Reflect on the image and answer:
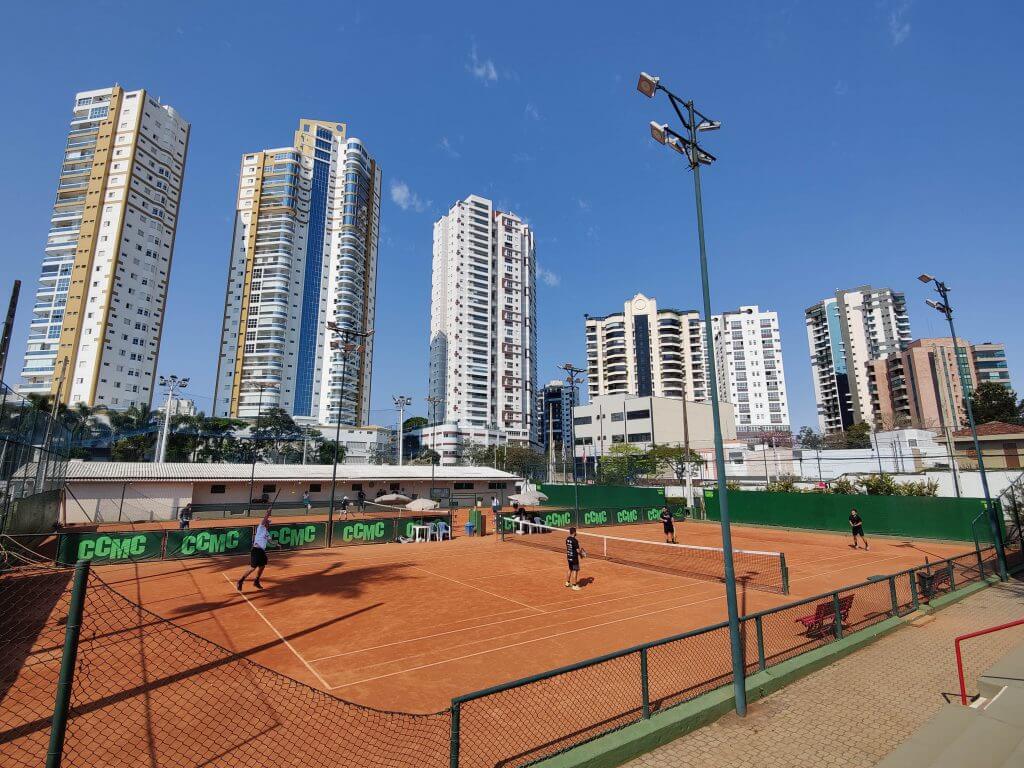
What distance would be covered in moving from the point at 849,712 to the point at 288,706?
838 centimetres

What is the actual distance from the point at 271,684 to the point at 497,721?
394 cm

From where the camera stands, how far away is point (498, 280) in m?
147

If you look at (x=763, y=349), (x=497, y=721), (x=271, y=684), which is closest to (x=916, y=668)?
(x=497, y=721)

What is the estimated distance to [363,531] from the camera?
26703mm

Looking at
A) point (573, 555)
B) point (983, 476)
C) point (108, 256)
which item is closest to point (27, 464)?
point (573, 555)

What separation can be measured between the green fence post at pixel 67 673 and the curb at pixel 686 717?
458 cm

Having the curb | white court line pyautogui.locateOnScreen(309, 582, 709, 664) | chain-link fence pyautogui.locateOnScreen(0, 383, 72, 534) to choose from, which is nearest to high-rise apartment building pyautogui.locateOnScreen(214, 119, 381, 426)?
chain-link fence pyautogui.locateOnScreen(0, 383, 72, 534)

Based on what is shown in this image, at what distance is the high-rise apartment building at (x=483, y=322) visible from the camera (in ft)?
450

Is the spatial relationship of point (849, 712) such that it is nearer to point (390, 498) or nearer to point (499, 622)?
point (499, 622)

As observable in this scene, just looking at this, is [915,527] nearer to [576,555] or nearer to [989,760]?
[576,555]

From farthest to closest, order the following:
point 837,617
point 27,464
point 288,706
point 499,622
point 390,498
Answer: point 390,498 → point 27,464 → point 499,622 → point 837,617 → point 288,706

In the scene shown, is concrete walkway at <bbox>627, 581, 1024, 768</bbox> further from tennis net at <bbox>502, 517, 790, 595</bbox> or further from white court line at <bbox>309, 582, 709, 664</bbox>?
white court line at <bbox>309, 582, 709, 664</bbox>

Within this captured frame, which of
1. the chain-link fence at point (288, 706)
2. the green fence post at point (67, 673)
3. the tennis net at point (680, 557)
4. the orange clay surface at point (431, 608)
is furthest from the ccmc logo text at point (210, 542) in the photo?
the green fence post at point (67, 673)

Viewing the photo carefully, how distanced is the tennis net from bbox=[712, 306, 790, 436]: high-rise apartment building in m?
130
